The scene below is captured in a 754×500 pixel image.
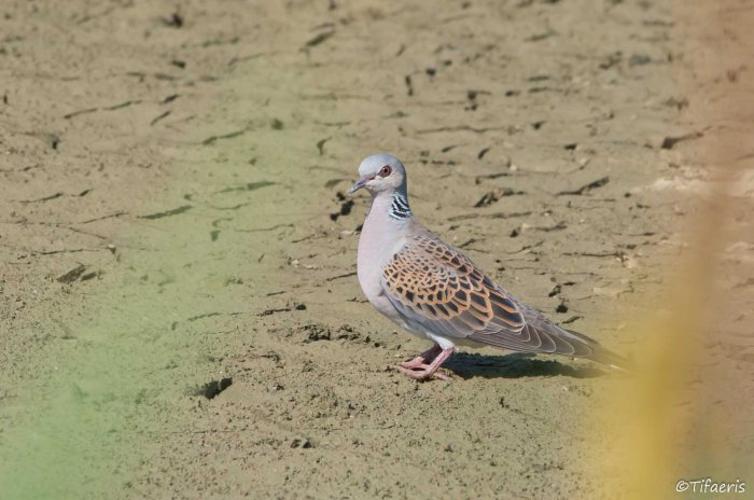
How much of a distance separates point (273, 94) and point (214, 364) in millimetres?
3731

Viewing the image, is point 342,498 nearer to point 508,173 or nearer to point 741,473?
point 741,473

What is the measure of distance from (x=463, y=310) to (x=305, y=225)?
1.99 metres

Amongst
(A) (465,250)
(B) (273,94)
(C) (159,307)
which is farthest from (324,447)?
(B) (273,94)

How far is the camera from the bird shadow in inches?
178

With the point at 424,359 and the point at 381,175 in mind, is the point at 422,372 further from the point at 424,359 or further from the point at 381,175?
the point at 381,175

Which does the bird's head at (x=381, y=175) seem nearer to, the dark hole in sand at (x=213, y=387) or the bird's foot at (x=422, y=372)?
the bird's foot at (x=422, y=372)

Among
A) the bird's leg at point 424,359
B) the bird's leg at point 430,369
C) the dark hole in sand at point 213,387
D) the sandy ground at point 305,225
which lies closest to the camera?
the sandy ground at point 305,225

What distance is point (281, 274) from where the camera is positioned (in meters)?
5.51

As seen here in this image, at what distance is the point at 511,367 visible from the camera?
4.63 m

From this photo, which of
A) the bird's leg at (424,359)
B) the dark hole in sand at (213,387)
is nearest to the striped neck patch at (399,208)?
the bird's leg at (424,359)

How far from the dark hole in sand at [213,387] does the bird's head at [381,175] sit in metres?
0.91

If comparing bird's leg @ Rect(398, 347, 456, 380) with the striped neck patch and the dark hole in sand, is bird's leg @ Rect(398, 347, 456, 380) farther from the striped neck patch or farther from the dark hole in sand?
the dark hole in sand

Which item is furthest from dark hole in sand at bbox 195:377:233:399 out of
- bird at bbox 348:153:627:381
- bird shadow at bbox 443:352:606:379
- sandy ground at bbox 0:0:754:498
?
bird shadow at bbox 443:352:606:379

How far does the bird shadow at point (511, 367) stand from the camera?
14.8 feet
